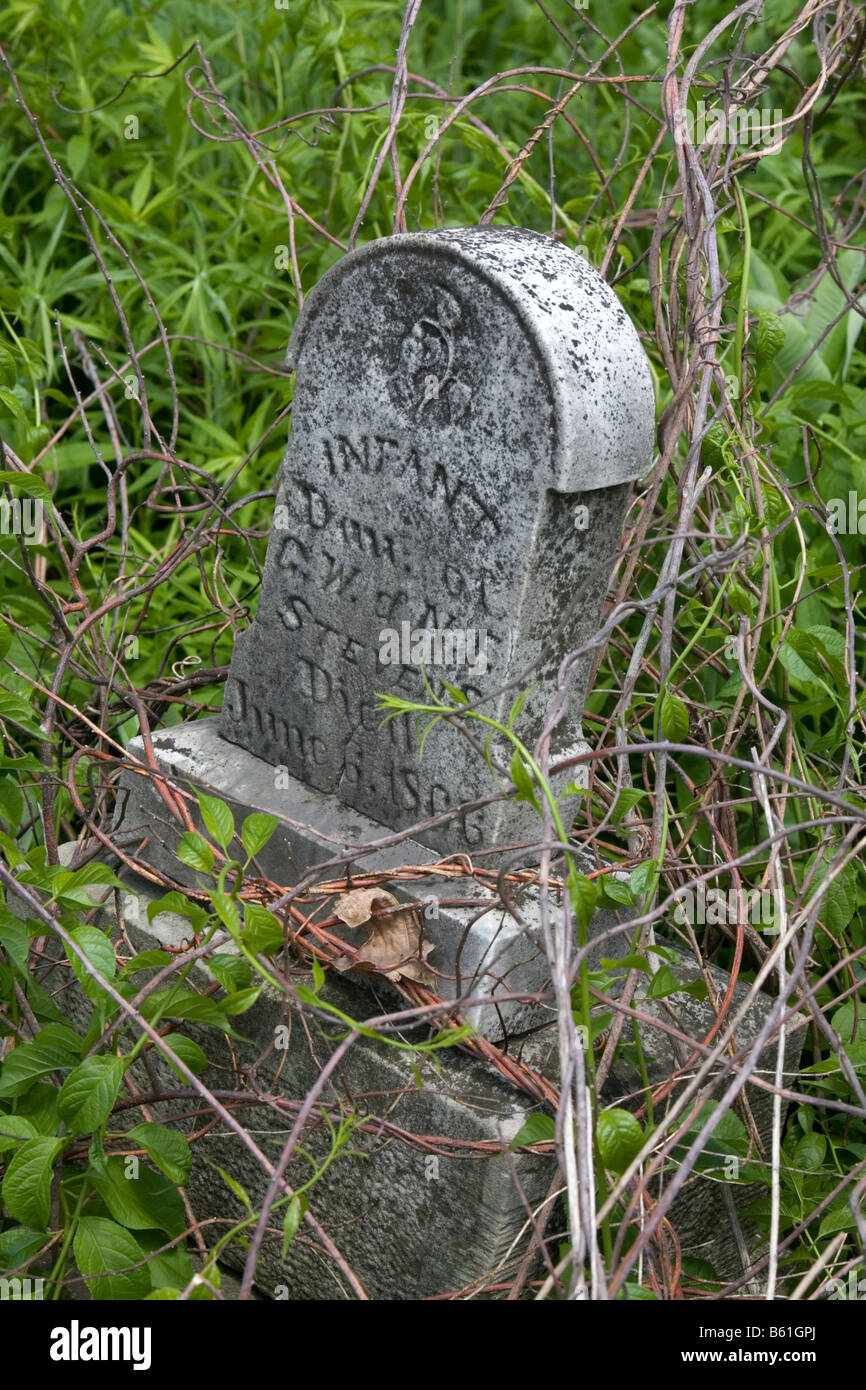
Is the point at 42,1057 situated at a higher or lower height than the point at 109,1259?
higher

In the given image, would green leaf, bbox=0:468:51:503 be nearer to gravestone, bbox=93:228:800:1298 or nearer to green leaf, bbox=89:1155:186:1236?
gravestone, bbox=93:228:800:1298

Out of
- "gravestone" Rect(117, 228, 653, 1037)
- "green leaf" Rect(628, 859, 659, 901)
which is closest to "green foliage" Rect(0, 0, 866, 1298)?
"green leaf" Rect(628, 859, 659, 901)

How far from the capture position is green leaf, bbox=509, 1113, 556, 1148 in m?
1.79

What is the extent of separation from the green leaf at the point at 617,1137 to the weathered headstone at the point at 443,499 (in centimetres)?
57

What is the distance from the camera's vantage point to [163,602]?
3361 millimetres

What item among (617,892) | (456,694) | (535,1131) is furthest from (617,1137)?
(456,694)

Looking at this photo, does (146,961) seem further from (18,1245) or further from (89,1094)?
(18,1245)

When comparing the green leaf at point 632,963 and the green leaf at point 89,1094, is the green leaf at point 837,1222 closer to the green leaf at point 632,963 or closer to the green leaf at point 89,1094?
the green leaf at point 632,963

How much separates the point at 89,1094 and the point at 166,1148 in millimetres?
141

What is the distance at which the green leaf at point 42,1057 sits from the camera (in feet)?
6.51

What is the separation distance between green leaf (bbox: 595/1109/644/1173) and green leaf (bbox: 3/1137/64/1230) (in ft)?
2.28

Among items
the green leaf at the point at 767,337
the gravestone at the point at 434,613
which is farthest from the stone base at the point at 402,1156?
the green leaf at the point at 767,337

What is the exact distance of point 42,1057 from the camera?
6.56ft

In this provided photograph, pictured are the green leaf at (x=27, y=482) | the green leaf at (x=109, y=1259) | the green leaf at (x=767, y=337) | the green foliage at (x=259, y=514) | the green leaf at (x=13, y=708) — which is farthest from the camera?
the green leaf at (x=767, y=337)
